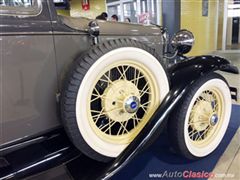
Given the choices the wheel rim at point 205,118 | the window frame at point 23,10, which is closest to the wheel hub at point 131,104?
the wheel rim at point 205,118

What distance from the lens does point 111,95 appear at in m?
1.32

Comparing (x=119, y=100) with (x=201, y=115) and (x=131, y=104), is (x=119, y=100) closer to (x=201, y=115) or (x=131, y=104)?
(x=131, y=104)

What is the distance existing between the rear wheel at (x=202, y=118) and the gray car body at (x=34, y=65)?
77 cm

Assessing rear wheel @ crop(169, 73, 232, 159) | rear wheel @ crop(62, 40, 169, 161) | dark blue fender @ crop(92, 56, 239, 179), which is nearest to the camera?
rear wheel @ crop(62, 40, 169, 161)

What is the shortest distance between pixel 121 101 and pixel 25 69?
55cm

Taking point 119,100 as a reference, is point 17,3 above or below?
above

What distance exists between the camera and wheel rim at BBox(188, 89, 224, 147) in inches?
65.3

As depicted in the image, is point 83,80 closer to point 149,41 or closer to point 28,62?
point 28,62

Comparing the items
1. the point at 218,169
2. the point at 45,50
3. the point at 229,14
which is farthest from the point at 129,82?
the point at 229,14

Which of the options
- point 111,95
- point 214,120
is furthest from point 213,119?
point 111,95

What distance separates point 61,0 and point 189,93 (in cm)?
104

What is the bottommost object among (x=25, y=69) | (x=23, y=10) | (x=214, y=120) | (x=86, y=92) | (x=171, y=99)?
(x=214, y=120)

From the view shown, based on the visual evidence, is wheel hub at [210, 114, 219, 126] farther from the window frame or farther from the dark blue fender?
the window frame

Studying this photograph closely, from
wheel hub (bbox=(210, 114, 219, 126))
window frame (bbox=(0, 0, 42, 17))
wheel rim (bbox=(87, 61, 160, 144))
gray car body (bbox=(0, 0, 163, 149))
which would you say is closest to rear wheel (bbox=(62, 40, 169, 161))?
wheel rim (bbox=(87, 61, 160, 144))
